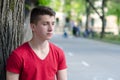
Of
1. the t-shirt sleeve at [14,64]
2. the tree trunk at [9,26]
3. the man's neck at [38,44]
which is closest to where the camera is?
the t-shirt sleeve at [14,64]

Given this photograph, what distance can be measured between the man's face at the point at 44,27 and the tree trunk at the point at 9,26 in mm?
612

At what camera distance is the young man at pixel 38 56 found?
156 inches

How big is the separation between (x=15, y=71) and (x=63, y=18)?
102 metres

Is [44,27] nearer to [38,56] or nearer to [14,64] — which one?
[38,56]

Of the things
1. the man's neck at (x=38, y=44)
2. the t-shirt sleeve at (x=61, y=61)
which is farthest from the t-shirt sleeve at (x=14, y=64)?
the t-shirt sleeve at (x=61, y=61)

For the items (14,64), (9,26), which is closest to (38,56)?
(14,64)

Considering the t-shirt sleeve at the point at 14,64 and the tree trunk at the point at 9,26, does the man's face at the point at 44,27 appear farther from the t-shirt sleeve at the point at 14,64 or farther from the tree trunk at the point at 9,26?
the tree trunk at the point at 9,26

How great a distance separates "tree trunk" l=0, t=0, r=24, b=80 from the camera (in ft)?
15.1

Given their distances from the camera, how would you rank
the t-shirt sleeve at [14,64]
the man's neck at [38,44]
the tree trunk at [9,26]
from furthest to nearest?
the tree trunk at [9,26] < the man's neck at [38,44] < the t-shirt sleeve at [14,64]

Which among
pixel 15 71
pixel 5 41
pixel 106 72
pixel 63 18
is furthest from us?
pixel 63 18

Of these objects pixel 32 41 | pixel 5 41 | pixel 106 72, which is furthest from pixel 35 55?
pixel 106 72

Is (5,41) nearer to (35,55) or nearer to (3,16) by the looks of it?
(3,16)

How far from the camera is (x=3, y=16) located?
4664 millimetres

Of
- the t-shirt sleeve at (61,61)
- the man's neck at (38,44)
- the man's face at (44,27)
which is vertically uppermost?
the man's face at (44,27)
